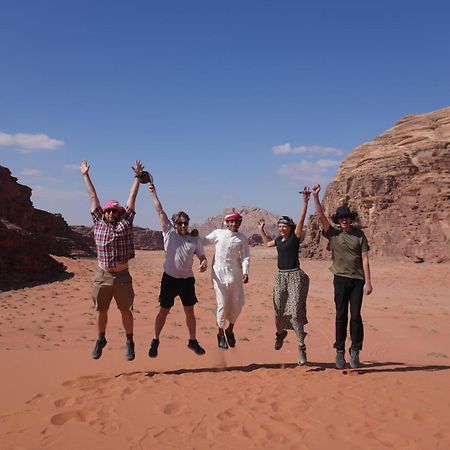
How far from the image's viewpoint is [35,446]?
3.05 m

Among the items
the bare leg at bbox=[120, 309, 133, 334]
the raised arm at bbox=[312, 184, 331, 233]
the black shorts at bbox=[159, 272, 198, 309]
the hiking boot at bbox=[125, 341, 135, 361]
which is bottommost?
the hiking boot at bbox=[125, 341, 135, 361]

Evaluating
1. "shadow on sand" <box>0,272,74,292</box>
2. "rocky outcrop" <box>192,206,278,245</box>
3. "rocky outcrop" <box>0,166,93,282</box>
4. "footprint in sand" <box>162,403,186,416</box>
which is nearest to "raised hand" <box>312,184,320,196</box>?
"footprint in sand" <box>162,403,186,416</box>

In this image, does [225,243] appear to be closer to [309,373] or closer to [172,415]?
[309,373]

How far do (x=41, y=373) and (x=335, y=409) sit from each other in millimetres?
3508

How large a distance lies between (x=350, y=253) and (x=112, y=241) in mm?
2964

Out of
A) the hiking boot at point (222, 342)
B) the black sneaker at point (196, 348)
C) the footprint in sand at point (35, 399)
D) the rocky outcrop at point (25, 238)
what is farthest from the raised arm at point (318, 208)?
the rocky outcrop at point (25, 238)

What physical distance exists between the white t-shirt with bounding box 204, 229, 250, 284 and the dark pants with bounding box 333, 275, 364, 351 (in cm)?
127

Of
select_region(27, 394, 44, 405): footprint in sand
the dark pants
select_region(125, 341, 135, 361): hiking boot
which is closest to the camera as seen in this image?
select_region(27, 394, 44, 405): footprint in sand

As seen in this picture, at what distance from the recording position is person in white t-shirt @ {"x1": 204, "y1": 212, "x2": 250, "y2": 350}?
558 cm

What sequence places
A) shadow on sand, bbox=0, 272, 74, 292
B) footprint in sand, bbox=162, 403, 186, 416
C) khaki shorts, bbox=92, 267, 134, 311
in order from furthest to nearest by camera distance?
shadow on sand, bbox=0, 272, 74, 292, khaki shorts, bbox=92, 267, 134, 311, footprint in sand, bbox=162, 403, 186, 416

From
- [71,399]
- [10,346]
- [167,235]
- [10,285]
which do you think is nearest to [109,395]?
[71,399]

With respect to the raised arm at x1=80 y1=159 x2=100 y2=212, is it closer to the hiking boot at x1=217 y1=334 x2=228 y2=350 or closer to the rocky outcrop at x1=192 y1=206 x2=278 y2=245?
the hiking boot at x1=217 y1=334 x2=228 y2=350

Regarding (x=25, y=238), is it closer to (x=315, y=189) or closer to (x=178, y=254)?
(x=178, y=254)

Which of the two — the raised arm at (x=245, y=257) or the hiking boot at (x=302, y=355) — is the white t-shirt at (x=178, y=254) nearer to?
the raised arm at (x=245, y=257)
